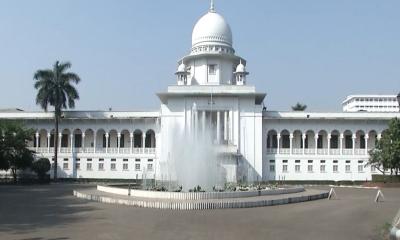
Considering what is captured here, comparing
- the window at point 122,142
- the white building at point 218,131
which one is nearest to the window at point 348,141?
the white building at point 218,131

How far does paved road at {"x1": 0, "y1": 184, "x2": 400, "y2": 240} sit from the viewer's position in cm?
1525

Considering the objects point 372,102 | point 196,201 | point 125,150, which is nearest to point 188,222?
point 196,201

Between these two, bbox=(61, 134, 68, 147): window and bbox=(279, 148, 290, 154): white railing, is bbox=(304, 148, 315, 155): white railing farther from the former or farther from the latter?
bbox=(61, 134, 68, 147): window

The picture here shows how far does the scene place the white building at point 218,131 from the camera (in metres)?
54.8

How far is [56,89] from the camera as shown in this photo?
175ft

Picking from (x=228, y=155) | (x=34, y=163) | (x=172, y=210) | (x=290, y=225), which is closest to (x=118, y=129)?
(x=34, y=163)

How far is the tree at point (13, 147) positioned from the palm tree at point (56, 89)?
4.64m

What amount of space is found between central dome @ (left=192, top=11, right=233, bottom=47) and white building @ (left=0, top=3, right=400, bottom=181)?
0.12 metres

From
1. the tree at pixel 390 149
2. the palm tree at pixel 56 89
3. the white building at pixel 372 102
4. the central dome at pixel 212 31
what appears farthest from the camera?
the white building at pixel 372 102

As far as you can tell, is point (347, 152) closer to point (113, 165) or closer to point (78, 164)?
point (113, 165)

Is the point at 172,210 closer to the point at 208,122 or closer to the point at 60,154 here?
the point at 208,122

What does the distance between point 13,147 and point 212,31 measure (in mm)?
27312

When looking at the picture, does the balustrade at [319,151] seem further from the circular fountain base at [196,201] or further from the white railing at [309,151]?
the circular fountain base at [196,201]

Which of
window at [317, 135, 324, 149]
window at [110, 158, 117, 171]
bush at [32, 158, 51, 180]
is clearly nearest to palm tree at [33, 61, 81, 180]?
bush at [32, 158, 51, 180]
